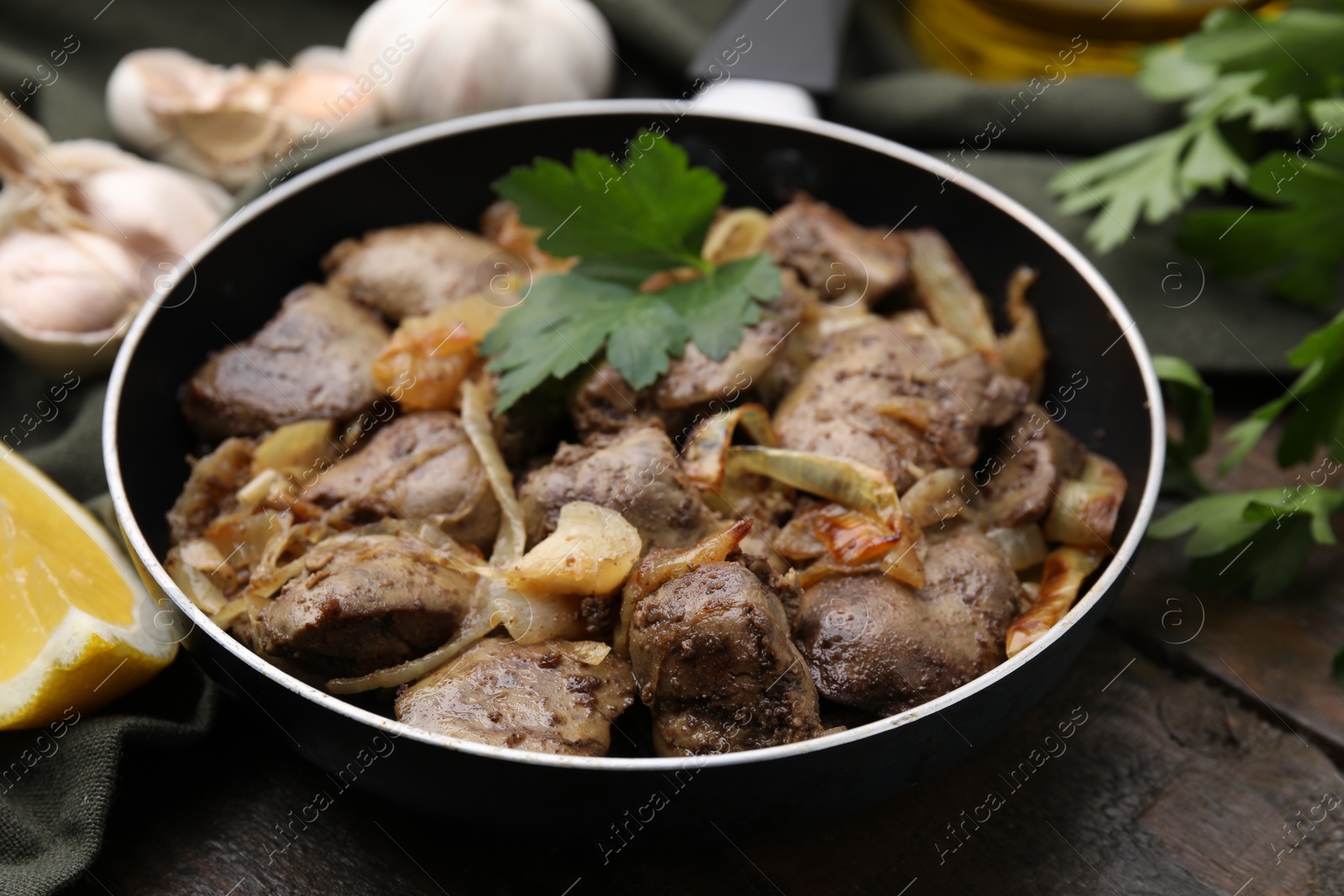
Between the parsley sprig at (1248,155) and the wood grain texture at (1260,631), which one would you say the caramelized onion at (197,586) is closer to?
the wood grain texture at (1260,631)

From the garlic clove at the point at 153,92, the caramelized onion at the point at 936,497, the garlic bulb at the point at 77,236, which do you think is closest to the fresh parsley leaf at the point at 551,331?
the caramelized onion at the point at 936,497

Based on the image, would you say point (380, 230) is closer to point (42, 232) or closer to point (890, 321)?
point (42, 232)

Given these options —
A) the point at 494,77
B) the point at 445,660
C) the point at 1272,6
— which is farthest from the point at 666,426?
the point at 1272,6

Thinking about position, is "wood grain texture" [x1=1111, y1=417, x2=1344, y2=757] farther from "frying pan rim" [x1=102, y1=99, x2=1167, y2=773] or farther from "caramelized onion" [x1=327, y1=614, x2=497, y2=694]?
"caramelized onion" [x1=327, y1=614, x2=497, y2=694]

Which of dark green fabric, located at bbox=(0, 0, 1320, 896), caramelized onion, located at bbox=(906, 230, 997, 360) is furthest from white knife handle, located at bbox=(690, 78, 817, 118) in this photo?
caramelized onion, located at bbox=(906, 230, 997, 360)

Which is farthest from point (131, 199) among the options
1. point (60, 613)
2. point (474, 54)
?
point (60, 613)

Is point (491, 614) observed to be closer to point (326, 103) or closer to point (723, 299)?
point (723, 299)
